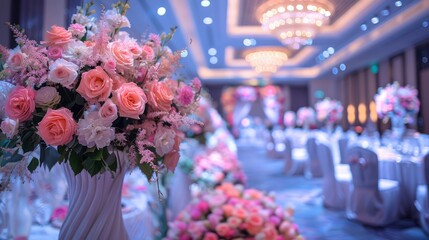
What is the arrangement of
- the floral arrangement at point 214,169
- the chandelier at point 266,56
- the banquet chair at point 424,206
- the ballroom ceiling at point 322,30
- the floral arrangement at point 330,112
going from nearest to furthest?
the floral arrangement at point 214,169 < the banquet chair at point 424,206 < the ballroom ceiling at point 322,30 < the floral arrangement at point 330,112 < the chandelier at point 266,56

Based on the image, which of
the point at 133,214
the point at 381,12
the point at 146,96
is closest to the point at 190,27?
the point at 381,12

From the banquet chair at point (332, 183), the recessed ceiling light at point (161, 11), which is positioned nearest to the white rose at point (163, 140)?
the recessed ceiling light at point (161, 11)

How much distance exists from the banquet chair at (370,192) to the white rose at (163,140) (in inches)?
139

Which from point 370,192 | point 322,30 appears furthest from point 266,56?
point 370,192

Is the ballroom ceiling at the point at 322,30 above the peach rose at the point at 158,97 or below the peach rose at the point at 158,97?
above

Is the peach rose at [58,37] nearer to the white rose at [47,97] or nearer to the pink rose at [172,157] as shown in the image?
the white rose at [47,97]

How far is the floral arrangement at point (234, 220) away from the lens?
1.45 m

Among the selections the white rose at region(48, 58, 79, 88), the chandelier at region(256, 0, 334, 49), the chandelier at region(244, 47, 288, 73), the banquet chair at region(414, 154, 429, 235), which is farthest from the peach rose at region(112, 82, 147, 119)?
the chandelier at region(244, 47, 288, 73)

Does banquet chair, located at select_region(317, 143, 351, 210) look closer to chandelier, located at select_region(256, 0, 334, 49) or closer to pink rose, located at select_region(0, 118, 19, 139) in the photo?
chandelier, located at select_region(256, 0, 334, 49)

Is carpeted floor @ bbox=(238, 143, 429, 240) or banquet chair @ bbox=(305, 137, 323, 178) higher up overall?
banquet chair @ bbox=(305, 137, 323, 178)

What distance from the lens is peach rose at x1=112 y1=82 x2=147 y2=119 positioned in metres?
0.91

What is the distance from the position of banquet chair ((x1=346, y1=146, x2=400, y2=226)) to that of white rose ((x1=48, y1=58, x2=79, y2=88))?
3787mm

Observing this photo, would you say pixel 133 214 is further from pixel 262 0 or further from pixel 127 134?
pixel 262 0

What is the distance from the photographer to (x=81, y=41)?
1.01 meters
